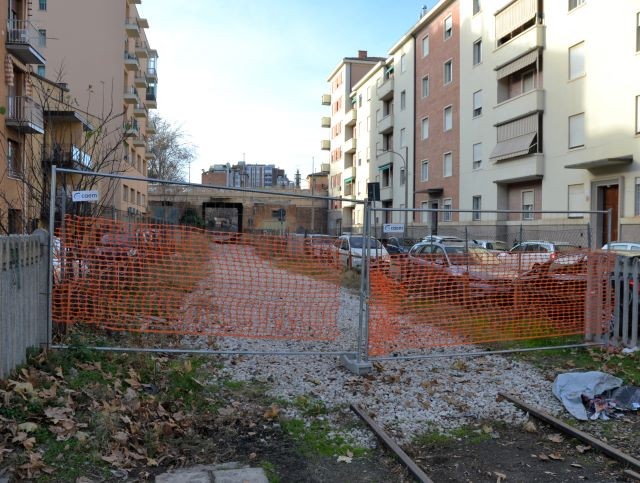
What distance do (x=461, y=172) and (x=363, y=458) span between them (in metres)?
33.7

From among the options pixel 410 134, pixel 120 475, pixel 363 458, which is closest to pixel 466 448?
pixel 363 458

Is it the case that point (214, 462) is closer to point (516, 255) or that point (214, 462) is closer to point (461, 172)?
point (516, 255)

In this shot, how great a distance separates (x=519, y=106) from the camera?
29609 mm

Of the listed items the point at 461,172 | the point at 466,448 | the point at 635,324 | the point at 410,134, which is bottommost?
the point at 466,448

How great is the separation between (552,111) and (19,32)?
25368 millimetres

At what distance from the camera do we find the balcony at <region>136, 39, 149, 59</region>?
193 feet

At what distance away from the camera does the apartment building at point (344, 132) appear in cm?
6481

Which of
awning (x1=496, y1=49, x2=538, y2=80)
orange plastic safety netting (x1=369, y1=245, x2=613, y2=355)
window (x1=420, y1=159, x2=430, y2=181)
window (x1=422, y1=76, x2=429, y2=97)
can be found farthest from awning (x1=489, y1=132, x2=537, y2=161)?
orange plastic safety netting (x1=369, y1=245, x2=613, y2=355)

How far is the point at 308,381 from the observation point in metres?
6.57

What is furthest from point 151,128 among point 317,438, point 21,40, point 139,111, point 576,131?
point 317,438

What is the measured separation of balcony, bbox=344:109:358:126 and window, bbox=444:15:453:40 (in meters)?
23.7

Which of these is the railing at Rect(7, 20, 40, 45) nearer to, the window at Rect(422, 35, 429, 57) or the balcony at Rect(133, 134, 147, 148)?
the balcony at Rect(133, 134, 147, 148)

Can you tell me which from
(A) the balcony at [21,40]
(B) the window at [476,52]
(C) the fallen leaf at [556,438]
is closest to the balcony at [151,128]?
(A) the balcony at [21,40]

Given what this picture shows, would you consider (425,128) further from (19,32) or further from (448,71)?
(19,32)
